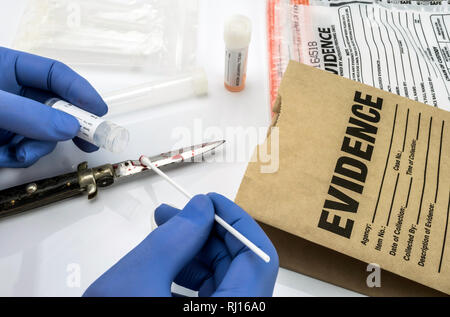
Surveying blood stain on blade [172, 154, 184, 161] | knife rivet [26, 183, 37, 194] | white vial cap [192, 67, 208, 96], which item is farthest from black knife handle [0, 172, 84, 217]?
white vial cap [192, 67, 208, 96]

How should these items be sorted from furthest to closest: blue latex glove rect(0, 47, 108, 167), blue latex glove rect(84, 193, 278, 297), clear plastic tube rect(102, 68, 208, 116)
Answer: clear plastic tube rect(102, 68, 208, 116)
blue latex glove rect(0, 47, 108, 167)
blue latex glove rect(84, 193, 278, 297)

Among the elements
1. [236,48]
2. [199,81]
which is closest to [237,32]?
[236,48]

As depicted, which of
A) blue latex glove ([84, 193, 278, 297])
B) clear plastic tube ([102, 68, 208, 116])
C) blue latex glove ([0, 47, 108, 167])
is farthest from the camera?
clear plastic tube ([102, 68, 208, 116])

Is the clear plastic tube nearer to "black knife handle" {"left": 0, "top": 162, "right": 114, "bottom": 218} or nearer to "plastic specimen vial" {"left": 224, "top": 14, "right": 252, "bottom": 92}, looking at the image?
"plastic specimen vial" {"left": 224, "top": 14, "right": 252, "bottom": 92}

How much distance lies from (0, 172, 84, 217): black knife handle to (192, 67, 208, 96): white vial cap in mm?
296

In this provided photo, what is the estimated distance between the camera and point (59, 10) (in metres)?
0.78

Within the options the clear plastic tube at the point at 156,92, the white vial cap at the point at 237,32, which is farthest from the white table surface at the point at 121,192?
the white vial cap at the point at 237,32

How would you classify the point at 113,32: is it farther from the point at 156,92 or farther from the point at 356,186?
the point at 356,186

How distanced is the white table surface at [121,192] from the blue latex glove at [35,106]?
0.06 m

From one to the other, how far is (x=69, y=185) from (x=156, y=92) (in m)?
0.26

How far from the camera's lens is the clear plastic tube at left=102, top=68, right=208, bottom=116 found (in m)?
0.68
